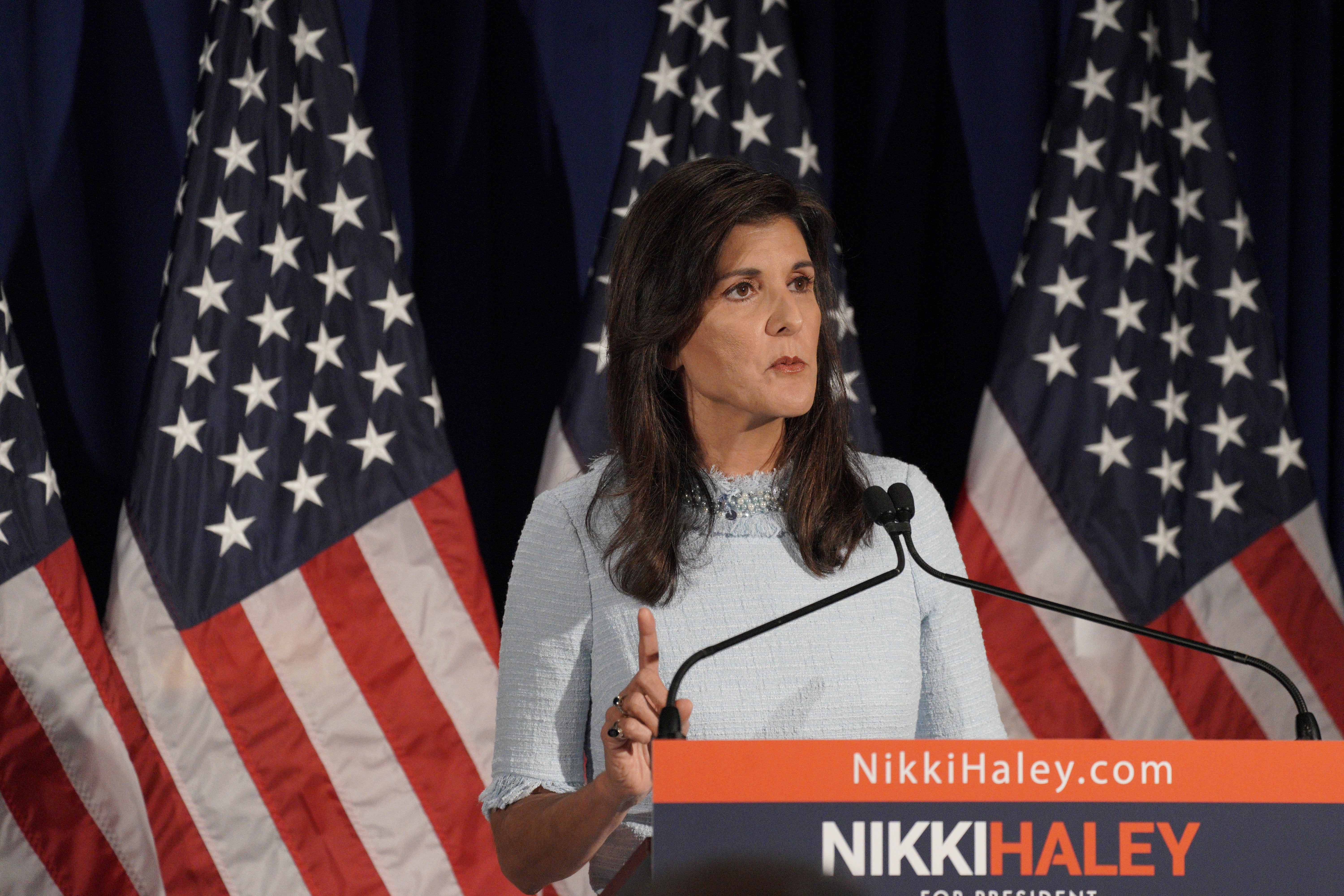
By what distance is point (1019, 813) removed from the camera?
91 centimetres

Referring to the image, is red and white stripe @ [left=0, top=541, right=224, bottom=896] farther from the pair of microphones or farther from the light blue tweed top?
the pair of microphones

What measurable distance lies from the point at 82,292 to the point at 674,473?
186cm

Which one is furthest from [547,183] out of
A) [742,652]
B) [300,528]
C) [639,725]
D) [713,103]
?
[639,725]

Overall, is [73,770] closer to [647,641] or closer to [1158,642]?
[647,641]

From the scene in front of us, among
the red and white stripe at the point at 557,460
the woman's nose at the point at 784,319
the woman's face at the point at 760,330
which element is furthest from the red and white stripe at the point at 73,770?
the woman's nose at the point at 784,319

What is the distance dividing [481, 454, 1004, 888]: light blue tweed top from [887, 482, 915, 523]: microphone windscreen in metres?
0.21

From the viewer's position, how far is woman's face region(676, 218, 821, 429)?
1395mm

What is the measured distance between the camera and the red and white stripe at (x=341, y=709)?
2420 mm

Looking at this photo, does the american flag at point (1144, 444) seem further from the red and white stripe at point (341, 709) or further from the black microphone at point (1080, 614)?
the black microphone at point (1080, 614)

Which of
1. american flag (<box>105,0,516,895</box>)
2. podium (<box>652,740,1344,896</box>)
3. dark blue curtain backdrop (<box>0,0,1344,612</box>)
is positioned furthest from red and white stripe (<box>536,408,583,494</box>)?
podium (<box>652,740,1344,896</box>)

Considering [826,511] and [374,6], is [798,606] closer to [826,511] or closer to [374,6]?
[826,511]

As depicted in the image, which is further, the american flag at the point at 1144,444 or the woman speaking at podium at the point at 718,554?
the american flag at the point at 1144,444

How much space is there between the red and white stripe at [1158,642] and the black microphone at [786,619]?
159 cm

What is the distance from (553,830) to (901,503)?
0.47 meters
